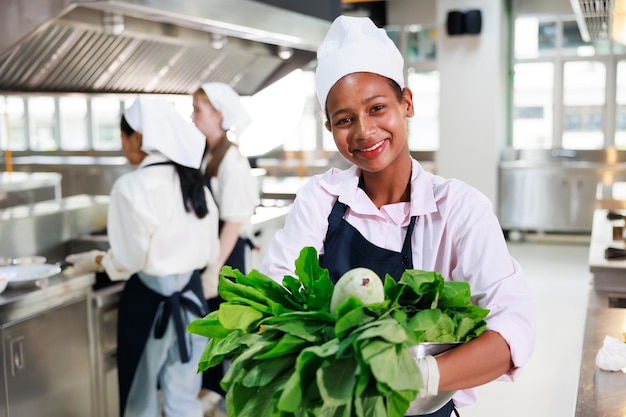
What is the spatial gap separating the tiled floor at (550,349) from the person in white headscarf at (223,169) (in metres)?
1.58

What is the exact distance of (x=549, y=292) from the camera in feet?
21.5

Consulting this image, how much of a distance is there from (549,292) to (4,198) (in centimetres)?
515

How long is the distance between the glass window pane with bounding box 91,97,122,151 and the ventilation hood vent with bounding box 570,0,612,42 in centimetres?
735

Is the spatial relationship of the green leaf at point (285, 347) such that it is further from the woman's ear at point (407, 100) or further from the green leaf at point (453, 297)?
the woman's ear at point (407, 100)

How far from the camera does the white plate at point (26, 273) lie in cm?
305

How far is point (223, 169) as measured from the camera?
12.7 ft

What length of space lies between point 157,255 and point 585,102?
25.2ft

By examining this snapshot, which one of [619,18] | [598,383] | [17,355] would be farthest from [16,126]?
A: [598,383]

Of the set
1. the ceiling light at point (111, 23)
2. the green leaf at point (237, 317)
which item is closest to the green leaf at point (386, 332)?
the green leaf at point (237, 317)

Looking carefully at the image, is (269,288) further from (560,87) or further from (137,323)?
(560,87)

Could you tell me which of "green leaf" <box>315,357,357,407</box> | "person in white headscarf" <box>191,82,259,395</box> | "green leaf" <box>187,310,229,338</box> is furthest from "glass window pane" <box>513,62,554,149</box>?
"green leaf" <box>315,357,357,407</box>

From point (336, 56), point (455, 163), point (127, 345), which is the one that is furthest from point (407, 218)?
point (455, 163)

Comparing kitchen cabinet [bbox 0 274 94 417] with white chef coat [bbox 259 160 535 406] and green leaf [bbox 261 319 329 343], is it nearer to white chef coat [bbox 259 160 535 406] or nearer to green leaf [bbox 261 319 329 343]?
white chef coat [bbox 259 160 535 406]

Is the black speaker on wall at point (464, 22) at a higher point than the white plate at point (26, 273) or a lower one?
higher
